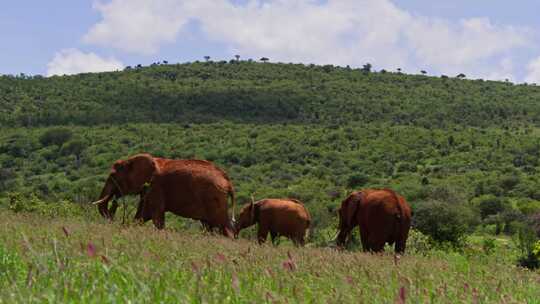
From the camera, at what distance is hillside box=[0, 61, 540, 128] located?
3568 inches

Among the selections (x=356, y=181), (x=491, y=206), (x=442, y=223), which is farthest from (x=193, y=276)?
(x=356, y=181)

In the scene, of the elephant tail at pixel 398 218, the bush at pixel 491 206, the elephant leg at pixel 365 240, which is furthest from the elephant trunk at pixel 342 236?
the bush at pixel 491 206

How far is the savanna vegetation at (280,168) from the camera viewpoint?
534 cm

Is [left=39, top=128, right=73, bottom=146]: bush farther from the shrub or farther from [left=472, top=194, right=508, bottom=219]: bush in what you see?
[left=472, top=194, right=508, bottom=219]: bush

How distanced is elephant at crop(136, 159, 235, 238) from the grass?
4.46m

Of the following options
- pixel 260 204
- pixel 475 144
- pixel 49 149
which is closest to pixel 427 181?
pixel 475 144

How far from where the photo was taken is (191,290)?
173 inches

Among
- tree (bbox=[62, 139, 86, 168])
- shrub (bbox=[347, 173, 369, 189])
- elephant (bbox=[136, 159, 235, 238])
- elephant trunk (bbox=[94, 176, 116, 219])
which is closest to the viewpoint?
elephant (bbox=[136, 159, 235, 238])

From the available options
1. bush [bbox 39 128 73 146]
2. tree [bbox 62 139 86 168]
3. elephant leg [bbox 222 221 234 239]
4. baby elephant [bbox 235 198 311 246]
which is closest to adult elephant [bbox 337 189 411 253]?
elephant leg [bbox 222 221 234 239]

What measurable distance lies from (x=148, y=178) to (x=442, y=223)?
1289cm

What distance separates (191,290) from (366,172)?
59487 millimetres

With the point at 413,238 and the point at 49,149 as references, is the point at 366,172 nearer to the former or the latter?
the point at 49,149

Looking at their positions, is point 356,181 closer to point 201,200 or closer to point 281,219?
point 281,219

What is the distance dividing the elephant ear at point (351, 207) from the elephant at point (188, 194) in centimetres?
273
